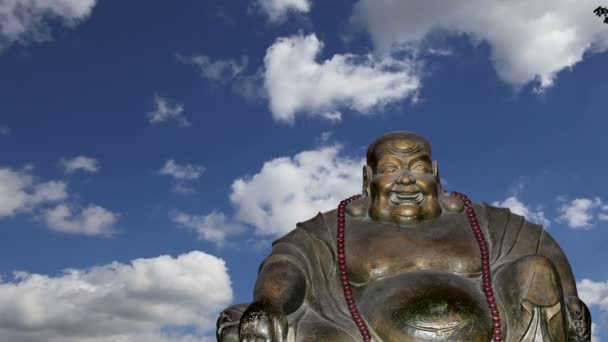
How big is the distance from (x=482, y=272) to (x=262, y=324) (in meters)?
1.94

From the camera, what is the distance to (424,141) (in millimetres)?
6863

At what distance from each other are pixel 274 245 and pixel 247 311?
53.4 inches

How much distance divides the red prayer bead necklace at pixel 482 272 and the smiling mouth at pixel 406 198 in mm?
477

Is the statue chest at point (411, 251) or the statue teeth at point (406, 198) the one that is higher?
the statue teeth at point (406, 198)

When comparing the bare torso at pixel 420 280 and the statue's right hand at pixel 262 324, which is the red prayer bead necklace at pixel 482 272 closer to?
the bare torso at pixel 420 280

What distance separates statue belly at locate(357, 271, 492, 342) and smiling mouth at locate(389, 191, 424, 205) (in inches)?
31.7

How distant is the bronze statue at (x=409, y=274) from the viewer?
5.46m

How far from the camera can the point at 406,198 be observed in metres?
6.51

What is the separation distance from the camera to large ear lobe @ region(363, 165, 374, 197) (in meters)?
6.82

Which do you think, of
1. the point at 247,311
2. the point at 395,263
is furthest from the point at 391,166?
the point at 247,311

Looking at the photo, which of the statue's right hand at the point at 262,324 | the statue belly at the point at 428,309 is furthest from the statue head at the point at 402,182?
the statue's right hand at the point at 262,324

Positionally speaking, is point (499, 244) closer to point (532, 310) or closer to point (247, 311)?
point (532, 310)

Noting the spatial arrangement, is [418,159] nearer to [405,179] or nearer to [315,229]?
[405,179]

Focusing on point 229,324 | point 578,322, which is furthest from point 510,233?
point 229,324
